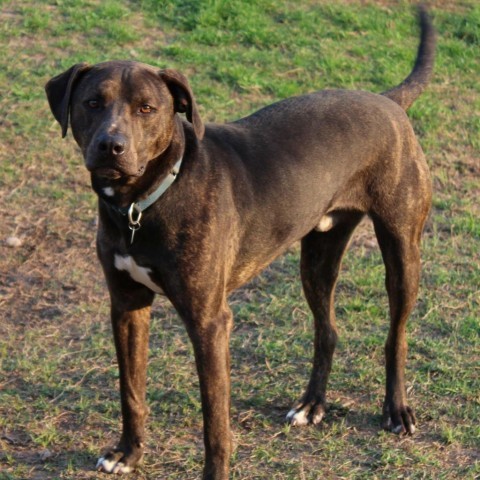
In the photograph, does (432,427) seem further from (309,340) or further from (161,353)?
(161,353)

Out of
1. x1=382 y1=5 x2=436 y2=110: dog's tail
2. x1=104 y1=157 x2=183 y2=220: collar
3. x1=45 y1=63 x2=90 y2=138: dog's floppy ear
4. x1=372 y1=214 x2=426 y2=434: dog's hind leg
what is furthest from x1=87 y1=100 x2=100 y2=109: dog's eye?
x1=382 y1=5 x2=436 y2=110: dog's tail

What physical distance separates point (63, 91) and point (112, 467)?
1740mm

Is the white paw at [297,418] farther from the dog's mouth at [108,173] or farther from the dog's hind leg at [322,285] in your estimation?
the dog's mouth at [108,173]

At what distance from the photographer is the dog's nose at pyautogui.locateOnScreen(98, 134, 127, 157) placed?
13.0ft

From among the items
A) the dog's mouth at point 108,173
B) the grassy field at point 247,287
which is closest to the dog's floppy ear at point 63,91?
the dog's mouth at point 108,173

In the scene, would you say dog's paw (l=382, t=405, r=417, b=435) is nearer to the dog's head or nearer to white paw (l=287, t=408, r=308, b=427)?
white paw (l=287, t=408, r=308, b=427)

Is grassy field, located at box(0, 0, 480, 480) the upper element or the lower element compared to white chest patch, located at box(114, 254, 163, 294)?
lower

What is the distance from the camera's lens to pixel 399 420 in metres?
5.18

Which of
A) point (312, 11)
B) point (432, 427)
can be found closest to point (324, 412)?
point (432, 427)

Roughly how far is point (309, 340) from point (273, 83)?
3.73 meters

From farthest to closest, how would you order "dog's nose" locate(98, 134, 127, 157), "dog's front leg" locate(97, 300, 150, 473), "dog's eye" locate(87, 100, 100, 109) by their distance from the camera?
"dog's front leg" locate(97, 300, 150, 473) < "dog's eye" locate(87, 100, 100, 109) < "dog's nose" locate(98, 134, 127, 157)

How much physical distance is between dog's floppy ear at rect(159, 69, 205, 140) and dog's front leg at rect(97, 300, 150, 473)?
92 centimetres

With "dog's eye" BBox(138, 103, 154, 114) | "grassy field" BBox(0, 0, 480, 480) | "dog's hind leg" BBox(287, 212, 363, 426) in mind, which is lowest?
"grassy field" BBox(0, 0, 480, 480)

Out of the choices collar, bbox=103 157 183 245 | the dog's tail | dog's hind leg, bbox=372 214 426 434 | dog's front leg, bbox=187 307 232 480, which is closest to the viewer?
collar, bbox=103 157 183 245
